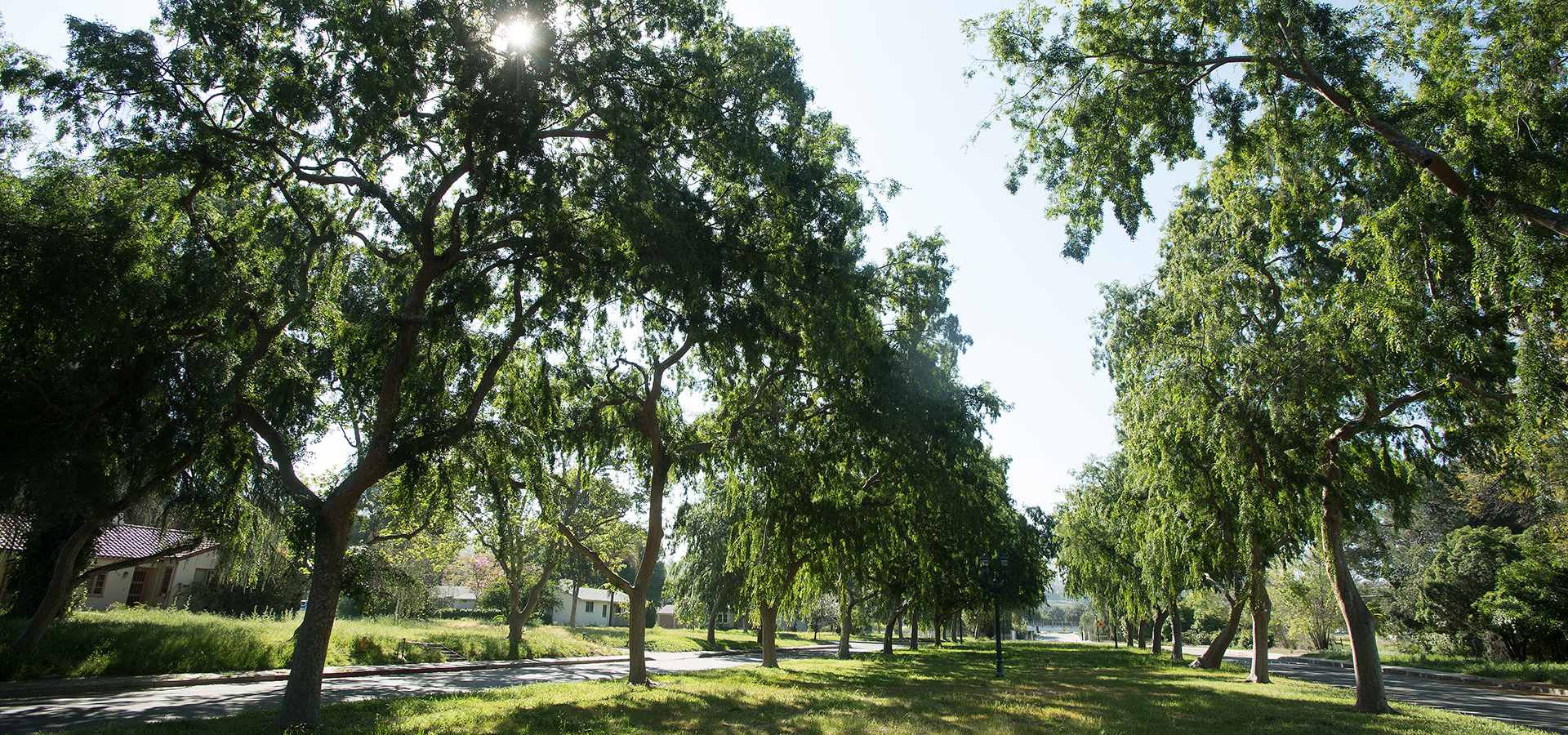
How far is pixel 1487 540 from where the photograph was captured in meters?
33.2

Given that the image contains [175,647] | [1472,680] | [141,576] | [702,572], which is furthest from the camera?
[702,572]

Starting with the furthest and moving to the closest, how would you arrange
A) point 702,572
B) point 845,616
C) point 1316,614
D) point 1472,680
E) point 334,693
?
1. point 1316,614
2. point 702,572
3. point 845,616
4. point 1472,680
5. point 334,693

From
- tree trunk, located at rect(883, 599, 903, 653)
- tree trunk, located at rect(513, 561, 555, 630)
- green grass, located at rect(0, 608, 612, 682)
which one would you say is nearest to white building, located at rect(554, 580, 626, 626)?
tree trunk, located at rect(883, 599, 903, 653)

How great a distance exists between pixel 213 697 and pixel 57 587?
485cm

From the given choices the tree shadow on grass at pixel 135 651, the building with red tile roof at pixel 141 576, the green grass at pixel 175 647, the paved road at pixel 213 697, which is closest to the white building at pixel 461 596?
the building with red tile roof at pixel 141 576

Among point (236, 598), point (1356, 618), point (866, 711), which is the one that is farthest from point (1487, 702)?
point (236, 598)

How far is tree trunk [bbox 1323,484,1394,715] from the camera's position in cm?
1342

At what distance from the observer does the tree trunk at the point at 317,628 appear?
376 inches

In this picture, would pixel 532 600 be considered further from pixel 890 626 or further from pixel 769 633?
pixel 890 626

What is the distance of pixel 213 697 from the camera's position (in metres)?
13.4

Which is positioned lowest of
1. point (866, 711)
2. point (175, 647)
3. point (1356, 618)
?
point (175, 647)

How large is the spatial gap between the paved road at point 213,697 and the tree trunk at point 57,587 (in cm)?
242

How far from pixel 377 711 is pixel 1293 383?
16828 mm

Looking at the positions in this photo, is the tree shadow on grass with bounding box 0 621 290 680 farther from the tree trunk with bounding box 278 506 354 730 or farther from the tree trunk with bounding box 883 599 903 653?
the tree trunk with bounding box 883 599 903 653
